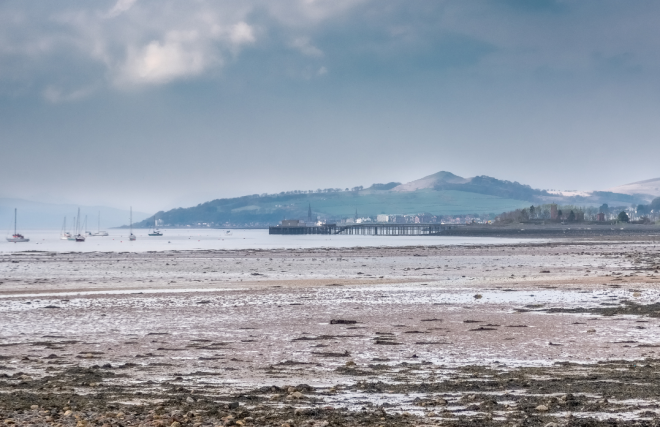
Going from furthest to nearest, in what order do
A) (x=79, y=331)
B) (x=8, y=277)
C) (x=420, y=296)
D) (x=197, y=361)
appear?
1. (x=8, y=277)
2. (x=420, y=296)
3. (x=79, y=331)
4. (x=197, y=361)

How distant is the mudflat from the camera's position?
8758 millimetres

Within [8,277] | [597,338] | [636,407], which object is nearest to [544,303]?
[597,338]

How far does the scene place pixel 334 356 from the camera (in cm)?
1373

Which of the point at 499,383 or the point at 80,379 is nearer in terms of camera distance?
the point at 499,383

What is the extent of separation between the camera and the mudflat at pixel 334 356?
8758 millimetres

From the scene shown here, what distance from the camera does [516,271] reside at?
41625 mm

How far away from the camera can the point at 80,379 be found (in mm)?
11250

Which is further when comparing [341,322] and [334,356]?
[341,322]

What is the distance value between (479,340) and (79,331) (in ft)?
30.7

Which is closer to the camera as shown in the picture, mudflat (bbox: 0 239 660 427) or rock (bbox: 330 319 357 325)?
mudflat (bbox: 0 239 660 427)

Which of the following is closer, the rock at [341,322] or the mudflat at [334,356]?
the mudflat at [334,356]

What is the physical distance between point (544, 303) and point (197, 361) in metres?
13.5

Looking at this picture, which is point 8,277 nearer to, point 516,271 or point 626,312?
point 516,271

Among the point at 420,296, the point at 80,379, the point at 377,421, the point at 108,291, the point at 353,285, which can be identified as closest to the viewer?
the point at 377,421
